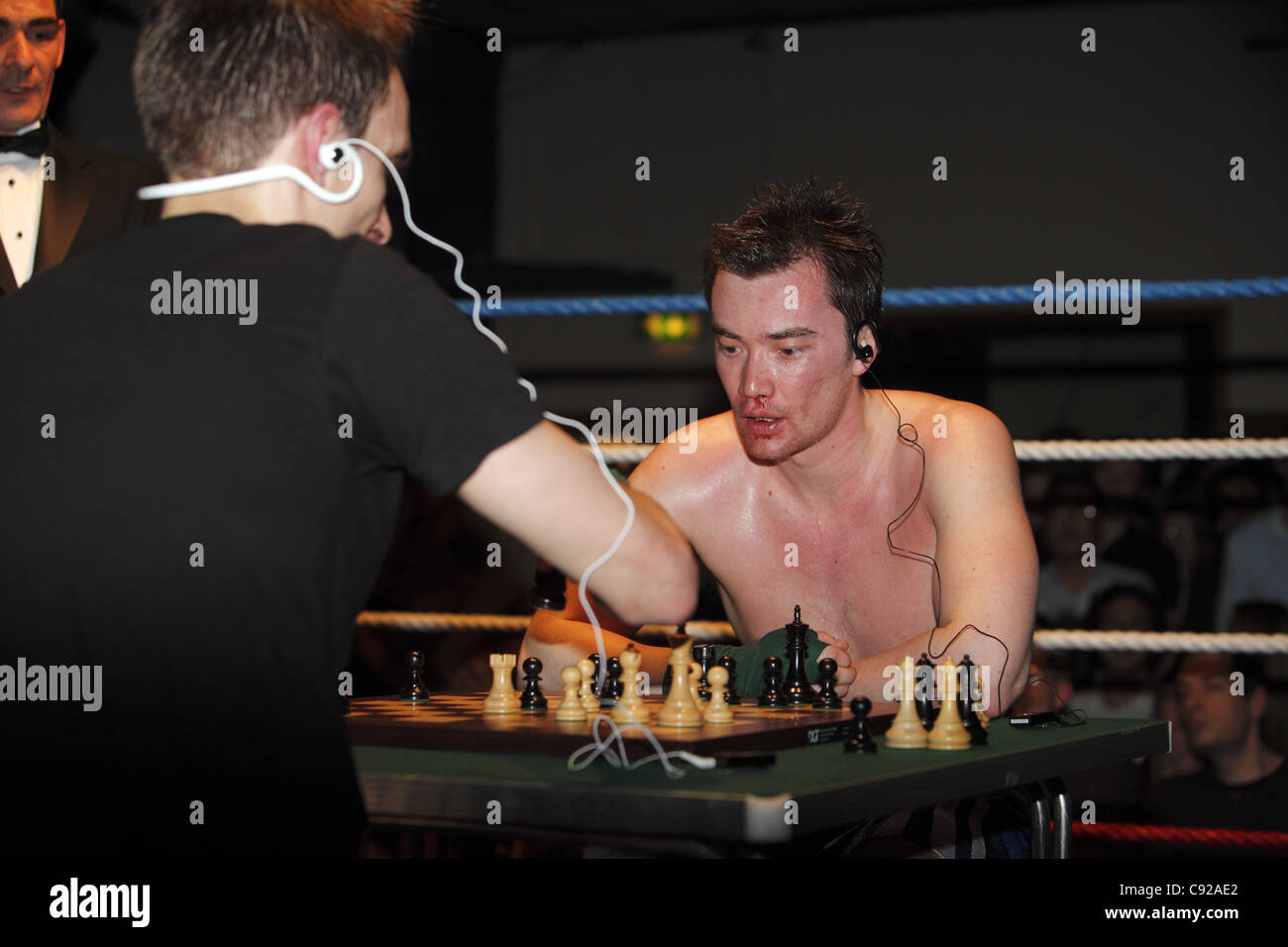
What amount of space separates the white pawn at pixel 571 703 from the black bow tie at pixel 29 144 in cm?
145

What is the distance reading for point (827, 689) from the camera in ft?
Answer: 5.01

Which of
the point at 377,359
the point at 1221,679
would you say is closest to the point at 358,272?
the point at 377,359

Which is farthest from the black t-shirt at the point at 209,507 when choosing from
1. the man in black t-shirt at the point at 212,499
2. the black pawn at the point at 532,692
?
the black pawn at the point at 532,692

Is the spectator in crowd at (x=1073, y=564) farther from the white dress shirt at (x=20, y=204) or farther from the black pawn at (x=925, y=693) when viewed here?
the white dress shirt at (x=20, y=204)

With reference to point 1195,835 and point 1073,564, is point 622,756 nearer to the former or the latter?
point 1195,835

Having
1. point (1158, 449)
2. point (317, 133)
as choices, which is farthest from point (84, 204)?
point (1158, 449)

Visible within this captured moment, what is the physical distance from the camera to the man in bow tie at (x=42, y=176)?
2.16m

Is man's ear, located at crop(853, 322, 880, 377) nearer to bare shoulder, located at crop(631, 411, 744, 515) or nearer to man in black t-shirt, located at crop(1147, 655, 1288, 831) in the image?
bare shoulder, located at crop(631, 411, 744, 515)

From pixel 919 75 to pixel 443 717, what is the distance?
552 centimetres

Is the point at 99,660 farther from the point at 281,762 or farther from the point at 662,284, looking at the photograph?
the point at 662,284

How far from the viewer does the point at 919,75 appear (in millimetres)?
6258

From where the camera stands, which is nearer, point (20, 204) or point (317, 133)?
point (317, 133)

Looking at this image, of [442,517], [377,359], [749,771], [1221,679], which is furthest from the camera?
[442,517]

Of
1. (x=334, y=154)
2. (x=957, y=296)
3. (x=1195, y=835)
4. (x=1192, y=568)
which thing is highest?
(x=957, y=296)
